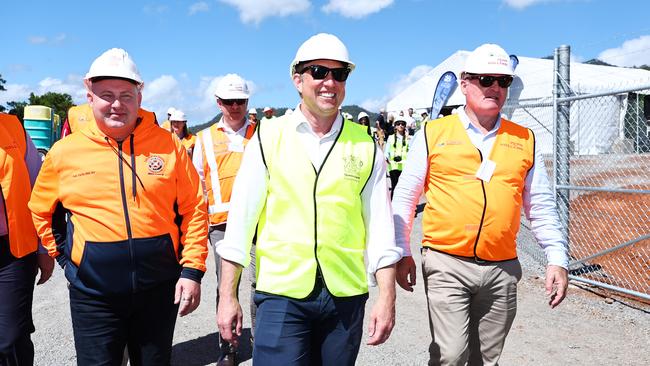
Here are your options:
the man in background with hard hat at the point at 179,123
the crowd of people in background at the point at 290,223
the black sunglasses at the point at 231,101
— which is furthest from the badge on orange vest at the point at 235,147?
the man in background with hard hat at the point at 179,123

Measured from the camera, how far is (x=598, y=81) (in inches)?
939

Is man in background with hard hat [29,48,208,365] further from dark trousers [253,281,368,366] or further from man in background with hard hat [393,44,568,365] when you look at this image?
man in background with hard hat [393,44,568,365]

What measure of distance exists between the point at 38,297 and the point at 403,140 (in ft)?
25.5

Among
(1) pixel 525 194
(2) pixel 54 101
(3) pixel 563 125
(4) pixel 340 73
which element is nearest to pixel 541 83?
(3) pixel 563 125

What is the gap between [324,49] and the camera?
95.0 inches

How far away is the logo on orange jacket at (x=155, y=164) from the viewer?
2.76 meters

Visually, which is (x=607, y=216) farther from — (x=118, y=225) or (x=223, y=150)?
(x=118, y=225)

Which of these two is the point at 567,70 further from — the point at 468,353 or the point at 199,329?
the point at 199,329

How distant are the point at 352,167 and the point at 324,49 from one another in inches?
21.4

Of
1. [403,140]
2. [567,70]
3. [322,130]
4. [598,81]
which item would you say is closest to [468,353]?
[322,130]

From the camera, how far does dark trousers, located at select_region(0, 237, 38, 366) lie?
9.66 ft

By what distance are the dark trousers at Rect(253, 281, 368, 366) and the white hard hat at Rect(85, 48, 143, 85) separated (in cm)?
128

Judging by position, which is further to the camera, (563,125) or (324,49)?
(563,125)

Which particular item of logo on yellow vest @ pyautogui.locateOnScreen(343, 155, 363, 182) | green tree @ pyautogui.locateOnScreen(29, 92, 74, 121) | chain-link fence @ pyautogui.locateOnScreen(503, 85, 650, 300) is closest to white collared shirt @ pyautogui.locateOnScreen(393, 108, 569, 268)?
logo on yellow vest @ pyautogui.locateOnScreen(343, 155, 363, 182)
